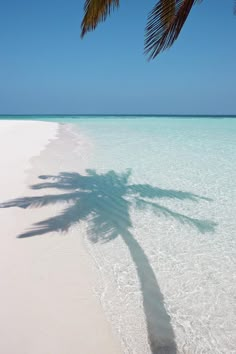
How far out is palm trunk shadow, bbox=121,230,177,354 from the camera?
6.76 feet

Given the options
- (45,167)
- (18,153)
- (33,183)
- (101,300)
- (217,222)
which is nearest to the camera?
(101,300)

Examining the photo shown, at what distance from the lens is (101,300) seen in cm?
251

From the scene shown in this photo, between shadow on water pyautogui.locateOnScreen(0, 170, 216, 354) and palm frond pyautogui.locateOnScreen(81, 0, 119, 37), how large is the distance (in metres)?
2.74

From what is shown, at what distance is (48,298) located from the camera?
2.42 meters

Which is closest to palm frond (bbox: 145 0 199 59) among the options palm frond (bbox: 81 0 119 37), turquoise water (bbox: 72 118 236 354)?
palm frond (bbox: 81 0 119 37)

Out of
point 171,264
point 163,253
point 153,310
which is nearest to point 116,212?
point 163,253

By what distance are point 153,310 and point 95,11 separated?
347cm

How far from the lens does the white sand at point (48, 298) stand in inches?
78.4

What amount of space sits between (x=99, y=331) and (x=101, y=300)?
0.37 m

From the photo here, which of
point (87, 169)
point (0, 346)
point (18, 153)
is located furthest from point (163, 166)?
point (0, 346)

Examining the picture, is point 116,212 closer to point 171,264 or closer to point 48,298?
point 171,264

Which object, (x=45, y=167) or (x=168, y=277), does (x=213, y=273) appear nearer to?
(x=168, y=277)

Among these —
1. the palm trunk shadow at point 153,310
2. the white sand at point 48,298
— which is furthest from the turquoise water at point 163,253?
the white sand at point 48,298

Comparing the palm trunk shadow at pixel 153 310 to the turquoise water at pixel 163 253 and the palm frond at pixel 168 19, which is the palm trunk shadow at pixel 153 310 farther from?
the palm frond at pixel 168 19
